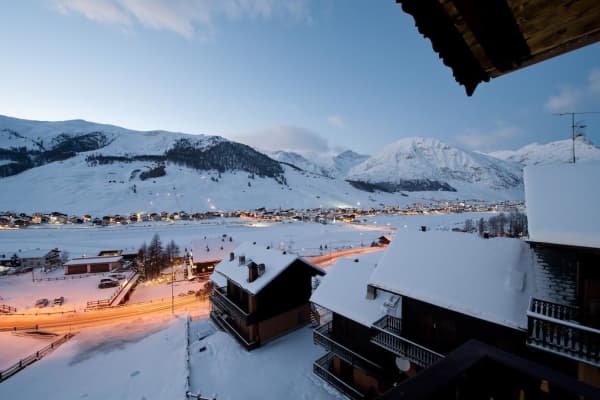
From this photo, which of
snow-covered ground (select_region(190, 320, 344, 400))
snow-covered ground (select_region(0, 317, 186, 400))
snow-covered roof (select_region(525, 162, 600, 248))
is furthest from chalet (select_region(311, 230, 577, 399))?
snow-covered ground (select_region(0, 317, 186, 400))

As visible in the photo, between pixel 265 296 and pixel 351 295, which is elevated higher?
pixel 351 295

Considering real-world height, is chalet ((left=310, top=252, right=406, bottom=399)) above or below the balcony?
below

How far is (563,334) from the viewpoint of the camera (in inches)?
323

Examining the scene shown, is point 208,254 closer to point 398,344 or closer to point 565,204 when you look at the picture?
point 398,344

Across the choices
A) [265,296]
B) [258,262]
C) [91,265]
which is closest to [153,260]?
[91,265]

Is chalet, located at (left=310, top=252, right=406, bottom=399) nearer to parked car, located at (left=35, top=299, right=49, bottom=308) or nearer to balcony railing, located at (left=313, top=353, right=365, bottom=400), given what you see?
balcony railing, located at (left=313, top=353, right=365, bottom=400)

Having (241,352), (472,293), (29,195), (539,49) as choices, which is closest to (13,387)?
(241,352)

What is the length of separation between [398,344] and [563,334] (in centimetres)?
654

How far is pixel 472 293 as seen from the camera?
11227 millimetres

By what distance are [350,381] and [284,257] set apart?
11154 millimetres

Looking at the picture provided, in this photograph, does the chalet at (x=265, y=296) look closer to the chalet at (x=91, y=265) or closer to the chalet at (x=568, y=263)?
the chalet at (x=568, y=263)

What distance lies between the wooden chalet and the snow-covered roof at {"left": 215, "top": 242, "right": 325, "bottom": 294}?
861 inches

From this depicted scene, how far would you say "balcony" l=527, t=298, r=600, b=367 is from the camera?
25.1 ft

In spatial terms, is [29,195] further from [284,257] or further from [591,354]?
[591,354]
